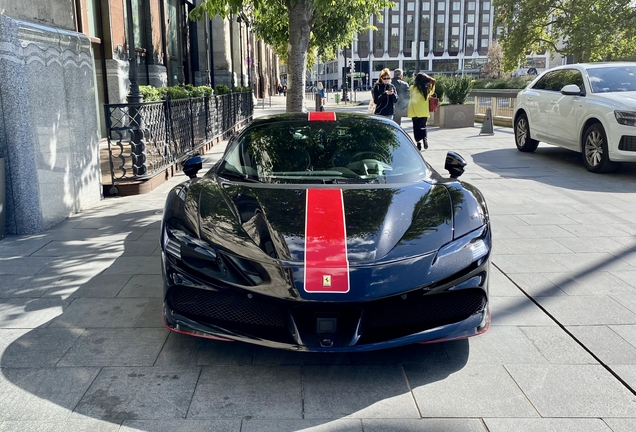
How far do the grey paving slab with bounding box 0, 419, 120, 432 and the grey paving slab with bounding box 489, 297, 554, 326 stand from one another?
256 cm

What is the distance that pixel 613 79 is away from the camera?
10.3 m

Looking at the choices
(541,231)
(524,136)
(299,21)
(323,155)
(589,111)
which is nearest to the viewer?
(323,155)

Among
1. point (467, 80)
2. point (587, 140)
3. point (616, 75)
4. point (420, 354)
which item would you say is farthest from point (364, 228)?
point (467, 80)

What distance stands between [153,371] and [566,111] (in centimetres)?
962

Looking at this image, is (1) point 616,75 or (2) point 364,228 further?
(1) point 616,75

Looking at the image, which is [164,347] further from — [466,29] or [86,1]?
[466,29]

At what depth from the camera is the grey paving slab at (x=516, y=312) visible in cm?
402

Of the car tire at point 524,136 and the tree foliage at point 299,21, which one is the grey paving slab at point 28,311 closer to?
the tree foliage at point 299,21

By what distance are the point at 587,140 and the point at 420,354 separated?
26.4 ft

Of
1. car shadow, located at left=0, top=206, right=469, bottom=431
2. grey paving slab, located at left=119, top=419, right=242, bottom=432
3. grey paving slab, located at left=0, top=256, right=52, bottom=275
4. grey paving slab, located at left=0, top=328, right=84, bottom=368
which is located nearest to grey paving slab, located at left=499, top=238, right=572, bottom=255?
car shadow, located at left=0, top=206, right=469, bottom=431

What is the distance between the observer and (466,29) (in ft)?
336

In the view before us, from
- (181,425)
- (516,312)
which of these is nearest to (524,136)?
(516,312)

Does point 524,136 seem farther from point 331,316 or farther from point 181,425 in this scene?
point 181,425

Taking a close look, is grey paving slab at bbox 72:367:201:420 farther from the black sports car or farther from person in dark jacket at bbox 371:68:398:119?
person in dark jacket at bbox 371:68:398:119
